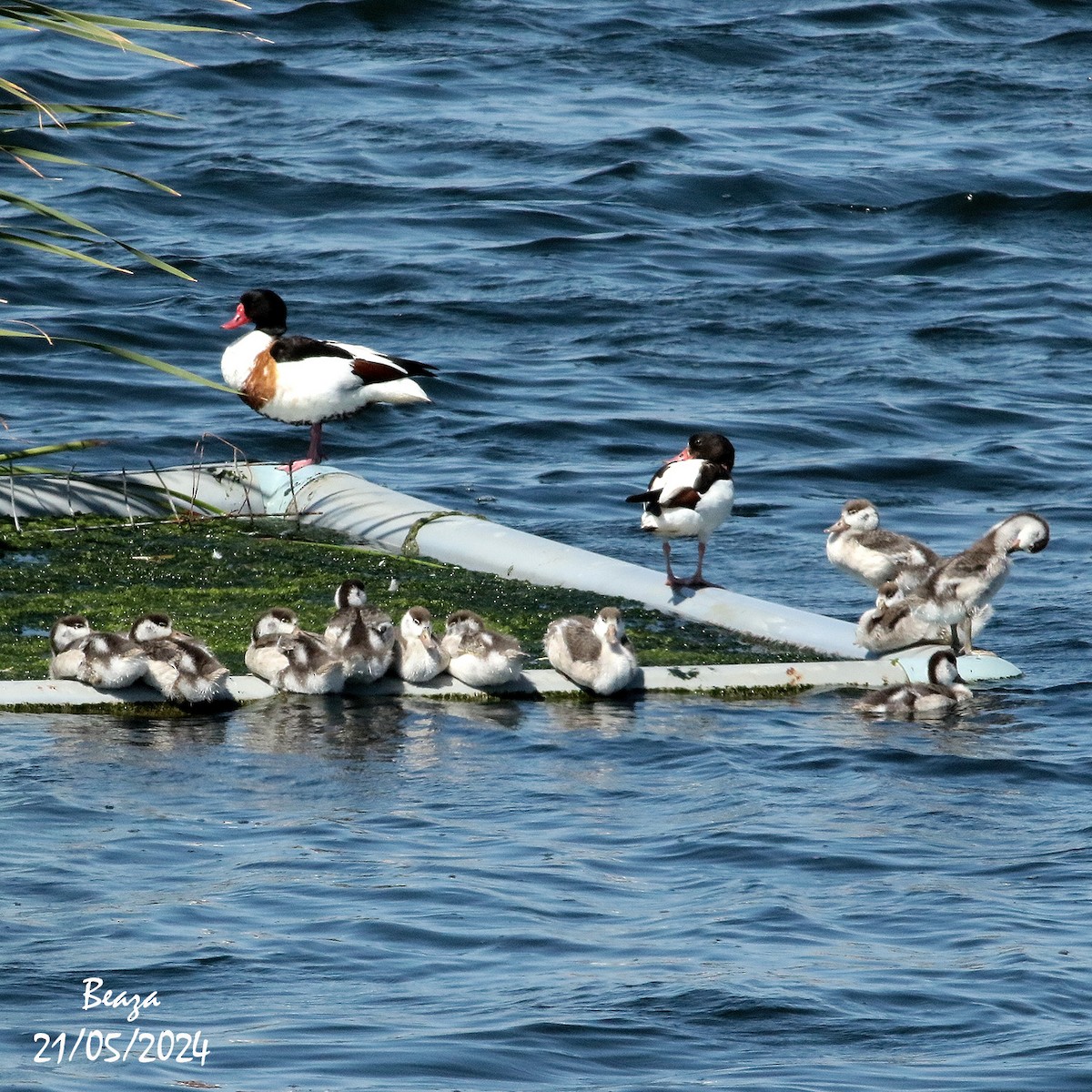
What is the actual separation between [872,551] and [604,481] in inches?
213

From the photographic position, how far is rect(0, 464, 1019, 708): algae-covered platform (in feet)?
34.2

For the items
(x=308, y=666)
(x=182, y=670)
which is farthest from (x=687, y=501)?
(x=182, y=670)

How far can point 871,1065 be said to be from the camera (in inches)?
256

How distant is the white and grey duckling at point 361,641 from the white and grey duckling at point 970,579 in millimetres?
2790

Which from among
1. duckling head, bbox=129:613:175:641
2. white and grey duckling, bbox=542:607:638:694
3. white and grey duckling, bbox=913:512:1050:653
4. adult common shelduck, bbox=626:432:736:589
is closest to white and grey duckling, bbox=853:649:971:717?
white and grey duckling, bbox=913:512:1050:653

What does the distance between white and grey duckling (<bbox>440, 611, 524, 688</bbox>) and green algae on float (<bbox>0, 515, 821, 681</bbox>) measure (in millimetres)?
731

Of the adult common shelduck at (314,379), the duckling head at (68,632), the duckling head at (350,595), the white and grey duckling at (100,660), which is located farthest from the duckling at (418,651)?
the adult common shelduck at (314,379)

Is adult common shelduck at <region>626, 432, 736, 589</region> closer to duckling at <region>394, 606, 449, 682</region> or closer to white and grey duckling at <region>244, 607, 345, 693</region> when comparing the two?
duckling at <region>394, 606, 449, 682</region>

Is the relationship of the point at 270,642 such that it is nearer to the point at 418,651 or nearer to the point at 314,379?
the point at 418,651

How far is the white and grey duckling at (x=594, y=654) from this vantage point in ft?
32.5

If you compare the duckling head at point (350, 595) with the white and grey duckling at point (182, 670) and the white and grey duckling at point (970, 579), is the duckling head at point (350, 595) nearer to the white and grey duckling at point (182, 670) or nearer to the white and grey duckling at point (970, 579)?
the white and grey duckling at point (182, 670)

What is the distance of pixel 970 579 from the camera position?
1066 cm

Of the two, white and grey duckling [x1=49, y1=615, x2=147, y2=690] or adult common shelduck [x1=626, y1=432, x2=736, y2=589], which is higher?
adult common shelduck [x1=626, y1=432, x2=736, y2=589]

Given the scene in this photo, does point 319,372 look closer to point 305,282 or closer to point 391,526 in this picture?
point 391,526
